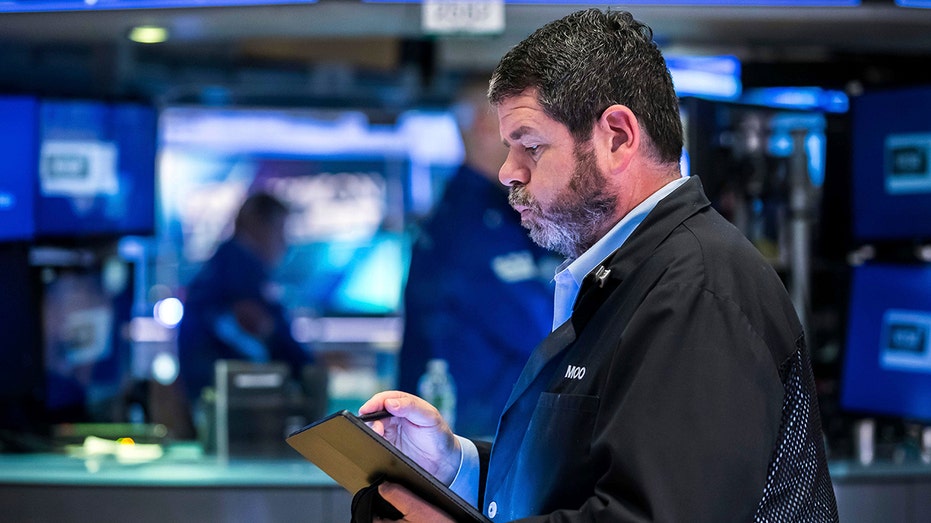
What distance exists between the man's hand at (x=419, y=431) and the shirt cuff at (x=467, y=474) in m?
0.01

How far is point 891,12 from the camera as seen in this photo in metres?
2.92

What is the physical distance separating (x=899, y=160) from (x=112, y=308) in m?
2.84

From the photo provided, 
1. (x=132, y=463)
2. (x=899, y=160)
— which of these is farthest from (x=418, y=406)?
(x=899, y=160)

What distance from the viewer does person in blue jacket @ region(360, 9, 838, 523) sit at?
1.08 meters

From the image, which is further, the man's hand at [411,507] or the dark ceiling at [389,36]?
the dark ceiling at [389,36]

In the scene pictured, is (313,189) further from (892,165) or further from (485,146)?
(892,165)

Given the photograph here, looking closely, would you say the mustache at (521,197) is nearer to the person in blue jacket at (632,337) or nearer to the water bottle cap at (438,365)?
the person in blue jacket at (632,337)

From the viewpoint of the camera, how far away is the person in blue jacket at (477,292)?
354 centimetres

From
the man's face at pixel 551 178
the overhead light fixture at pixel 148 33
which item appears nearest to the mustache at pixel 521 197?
the man's face at pixel 551 178

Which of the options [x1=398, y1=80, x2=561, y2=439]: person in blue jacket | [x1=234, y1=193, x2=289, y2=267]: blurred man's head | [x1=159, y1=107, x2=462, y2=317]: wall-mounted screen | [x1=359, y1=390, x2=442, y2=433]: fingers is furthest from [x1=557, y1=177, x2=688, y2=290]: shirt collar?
[x1=159, y1=107, x2=462, y2=317]: wall-mounted screen

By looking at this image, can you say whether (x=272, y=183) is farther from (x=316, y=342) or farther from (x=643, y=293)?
(x=643, y=293)

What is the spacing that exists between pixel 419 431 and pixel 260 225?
11.2ft

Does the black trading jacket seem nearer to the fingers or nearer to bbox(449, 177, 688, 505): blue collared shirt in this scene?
bbox(449, 177, 688, 505): blue collared shirt

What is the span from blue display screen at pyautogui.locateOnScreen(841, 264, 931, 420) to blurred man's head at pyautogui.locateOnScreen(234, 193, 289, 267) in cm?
256
